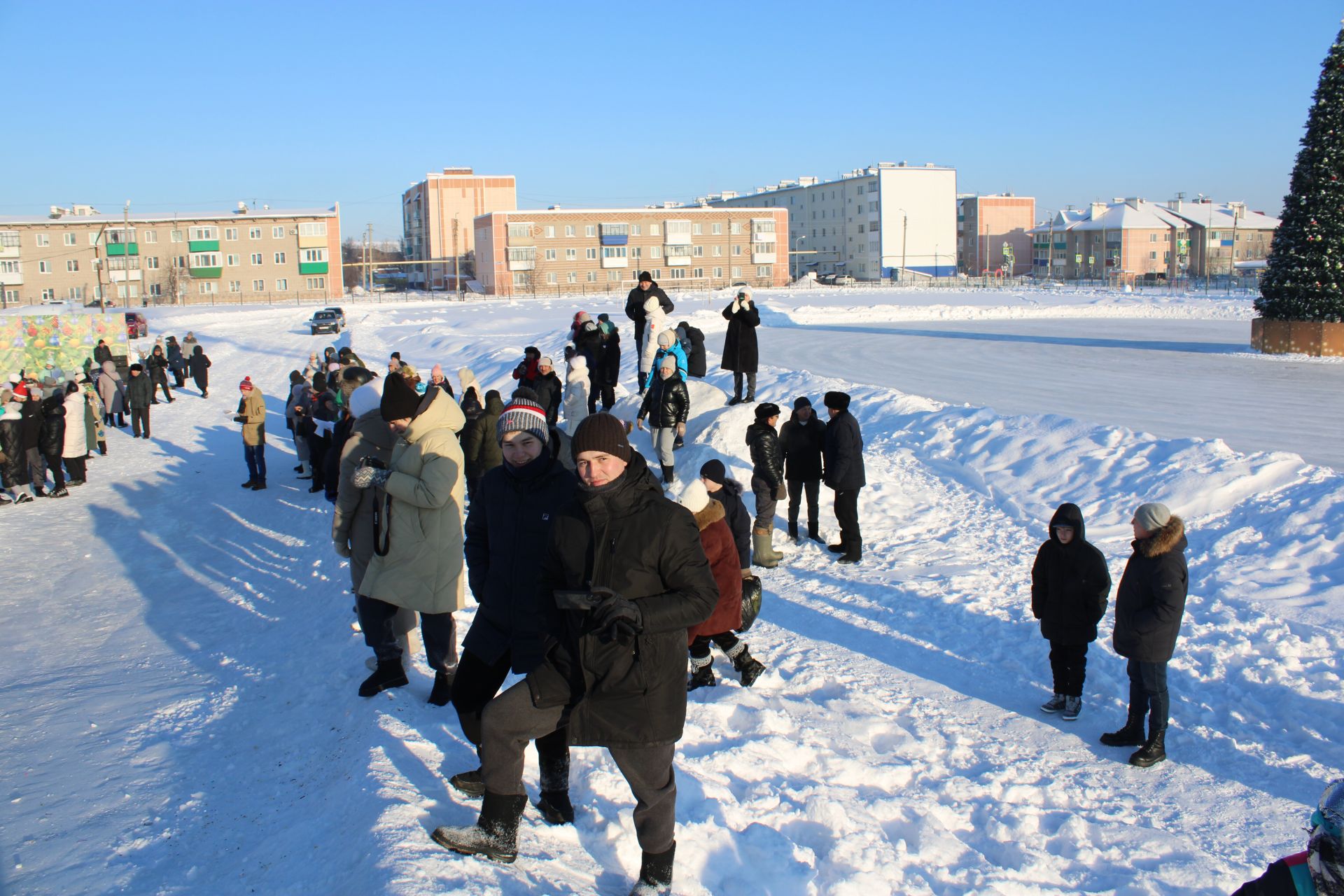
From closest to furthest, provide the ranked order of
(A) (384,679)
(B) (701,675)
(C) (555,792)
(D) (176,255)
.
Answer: (C) (555,792)
(A) (384,679)
(B) (701,675)
(D) (176,255)

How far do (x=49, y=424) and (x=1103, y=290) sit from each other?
56.9m

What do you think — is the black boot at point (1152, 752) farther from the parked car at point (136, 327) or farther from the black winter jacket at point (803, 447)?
the parked car at point (136, 327)

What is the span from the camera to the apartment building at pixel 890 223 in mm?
99500

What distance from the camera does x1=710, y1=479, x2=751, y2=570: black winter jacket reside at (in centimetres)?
630

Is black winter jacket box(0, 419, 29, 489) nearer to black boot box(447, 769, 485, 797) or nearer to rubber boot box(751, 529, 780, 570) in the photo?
rubber boot box(751, 529, 780, 570)

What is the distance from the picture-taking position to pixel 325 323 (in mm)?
38500

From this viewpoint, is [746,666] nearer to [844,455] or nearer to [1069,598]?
[1069,598]

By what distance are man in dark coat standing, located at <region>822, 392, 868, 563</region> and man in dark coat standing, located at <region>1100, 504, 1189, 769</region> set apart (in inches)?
137

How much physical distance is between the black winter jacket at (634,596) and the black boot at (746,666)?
2.56 m

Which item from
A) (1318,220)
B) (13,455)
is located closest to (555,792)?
(13,455)

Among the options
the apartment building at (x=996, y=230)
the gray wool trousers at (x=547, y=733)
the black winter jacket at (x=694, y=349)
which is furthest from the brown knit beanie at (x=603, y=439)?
the apartment building at (x=996, y=230)

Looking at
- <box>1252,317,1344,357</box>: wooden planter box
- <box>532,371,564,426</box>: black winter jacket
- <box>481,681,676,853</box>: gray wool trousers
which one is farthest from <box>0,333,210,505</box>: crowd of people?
<box>1252,317,1344,357</box>: wooden planter box

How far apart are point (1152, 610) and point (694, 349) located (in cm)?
992

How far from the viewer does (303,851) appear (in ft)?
12.4
